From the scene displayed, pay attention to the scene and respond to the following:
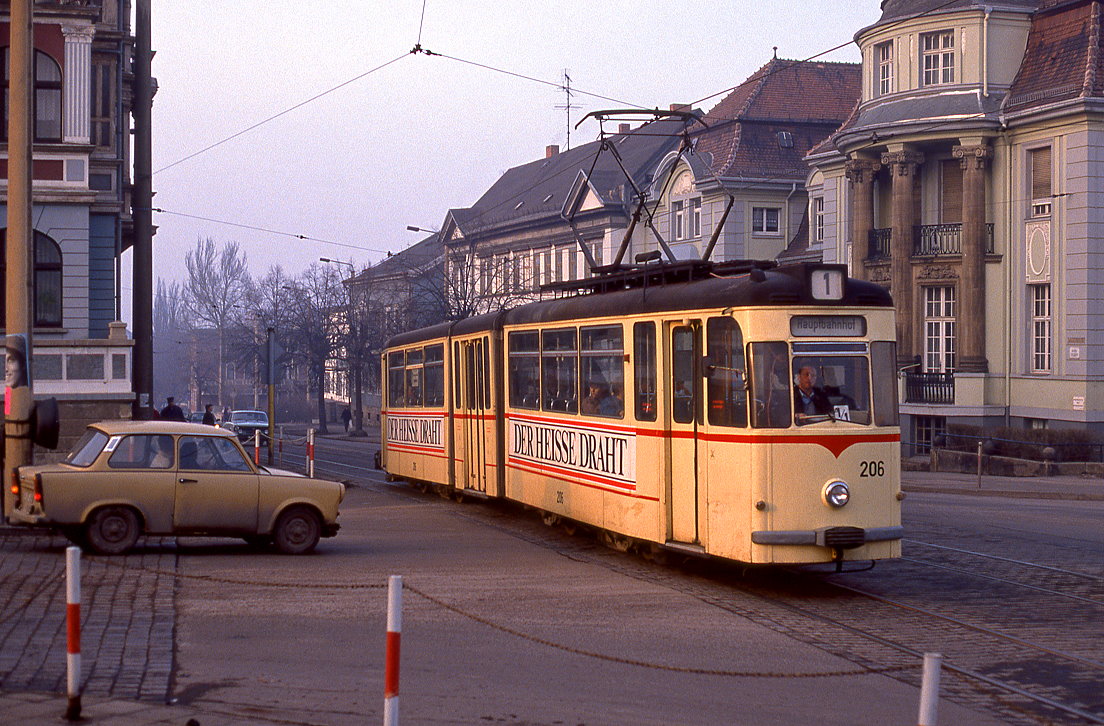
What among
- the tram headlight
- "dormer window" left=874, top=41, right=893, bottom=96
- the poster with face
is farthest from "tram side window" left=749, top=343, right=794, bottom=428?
"dormer window" left=874, top=41, right=893, bottom=96

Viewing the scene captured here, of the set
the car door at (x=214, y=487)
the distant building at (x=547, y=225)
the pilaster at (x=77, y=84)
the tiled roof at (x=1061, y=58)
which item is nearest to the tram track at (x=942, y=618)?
the car door at (x=214, y=487)

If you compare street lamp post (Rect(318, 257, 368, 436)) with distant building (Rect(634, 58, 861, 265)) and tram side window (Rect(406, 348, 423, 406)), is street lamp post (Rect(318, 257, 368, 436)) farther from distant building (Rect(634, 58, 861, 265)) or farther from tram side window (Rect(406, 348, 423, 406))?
tram side window (Rect(406, 348, 423, 406))

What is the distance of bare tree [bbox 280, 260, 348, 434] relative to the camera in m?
75.8

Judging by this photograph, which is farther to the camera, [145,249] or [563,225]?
[563,225]

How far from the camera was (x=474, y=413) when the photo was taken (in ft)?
69.8

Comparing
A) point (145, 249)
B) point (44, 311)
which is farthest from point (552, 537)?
point (44, 311)

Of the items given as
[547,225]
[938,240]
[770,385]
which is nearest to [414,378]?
[770,385]

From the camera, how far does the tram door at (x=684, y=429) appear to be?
13570 millimetres

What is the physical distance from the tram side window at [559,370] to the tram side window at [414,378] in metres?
7.37

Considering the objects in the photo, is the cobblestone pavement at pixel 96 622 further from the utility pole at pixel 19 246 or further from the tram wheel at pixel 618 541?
the tram wheel at pixel 618 541

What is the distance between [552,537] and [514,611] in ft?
21.1

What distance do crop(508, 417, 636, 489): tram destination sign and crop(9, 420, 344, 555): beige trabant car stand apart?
295 cm

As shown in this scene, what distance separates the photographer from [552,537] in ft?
60.1

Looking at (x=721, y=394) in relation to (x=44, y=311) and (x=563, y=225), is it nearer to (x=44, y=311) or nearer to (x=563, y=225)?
(x=44, y=311)
